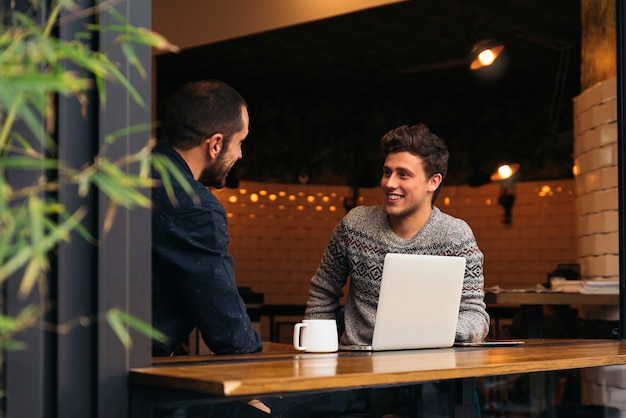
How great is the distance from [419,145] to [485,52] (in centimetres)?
325

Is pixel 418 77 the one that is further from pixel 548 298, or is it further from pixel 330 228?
pixel 548 298

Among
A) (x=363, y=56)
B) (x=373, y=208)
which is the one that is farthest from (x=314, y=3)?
(x=373, y=208)

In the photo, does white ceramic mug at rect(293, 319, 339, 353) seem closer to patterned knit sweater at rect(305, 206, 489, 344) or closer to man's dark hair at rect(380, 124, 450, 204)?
patterned knit sweater at rect(305, 206, 489, 344)

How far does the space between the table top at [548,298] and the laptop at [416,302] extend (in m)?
2.43

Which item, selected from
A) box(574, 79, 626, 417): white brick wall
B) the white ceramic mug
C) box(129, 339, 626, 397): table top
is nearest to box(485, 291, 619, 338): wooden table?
box(574, 79, 626, 417): white brick wall

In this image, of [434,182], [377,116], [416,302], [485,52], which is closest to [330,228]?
[377,116]

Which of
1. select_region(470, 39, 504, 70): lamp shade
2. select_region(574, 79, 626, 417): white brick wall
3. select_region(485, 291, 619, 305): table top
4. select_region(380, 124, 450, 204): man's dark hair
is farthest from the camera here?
select_region(470, 39, 504, 70): lamp shade

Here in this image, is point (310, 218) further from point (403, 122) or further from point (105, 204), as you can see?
A: point (105, 204)

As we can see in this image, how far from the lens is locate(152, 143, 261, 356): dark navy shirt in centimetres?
235

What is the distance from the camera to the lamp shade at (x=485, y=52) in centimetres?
650

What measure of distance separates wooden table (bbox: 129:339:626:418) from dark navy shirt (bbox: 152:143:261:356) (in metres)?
0.11

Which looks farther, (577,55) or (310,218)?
(310,218)

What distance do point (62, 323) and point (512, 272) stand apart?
795 cm

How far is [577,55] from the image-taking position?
812cm
